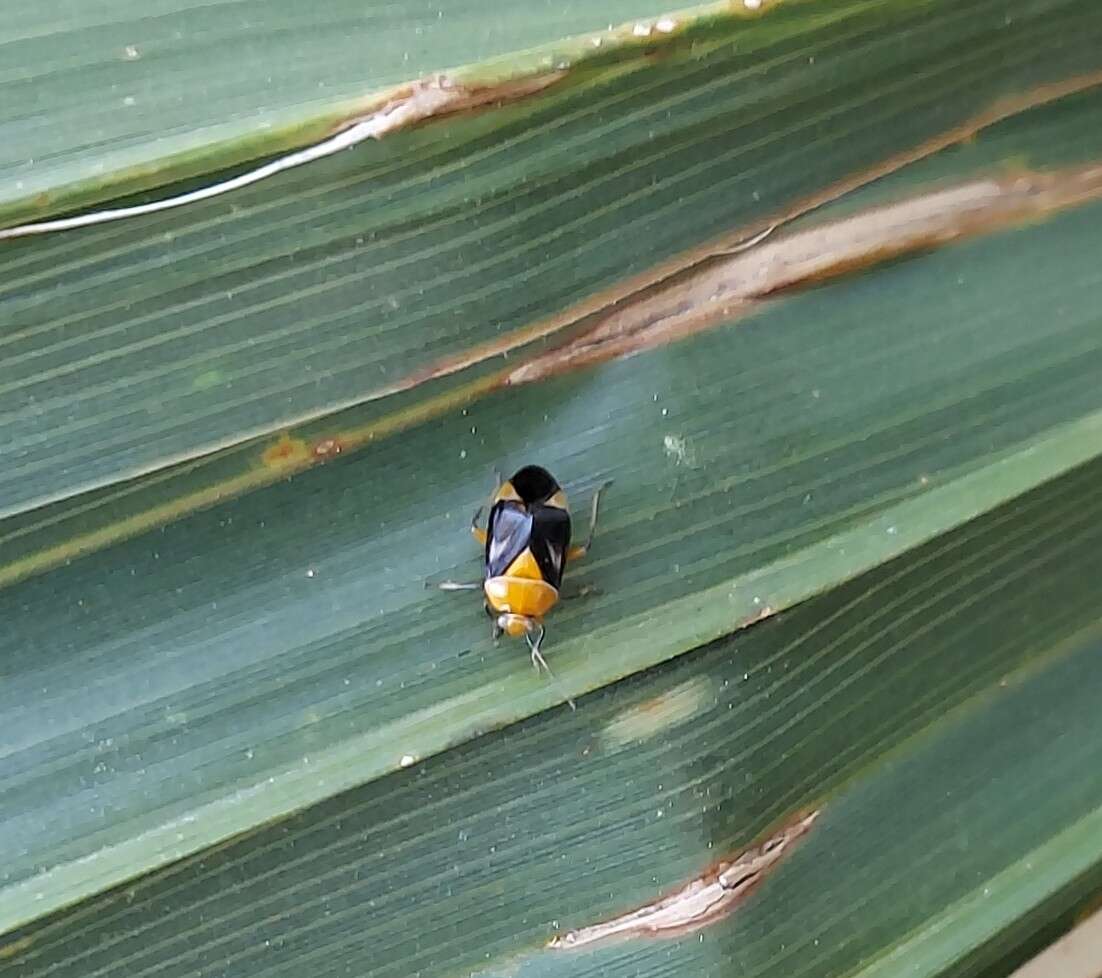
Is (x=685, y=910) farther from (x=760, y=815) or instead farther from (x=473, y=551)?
(x=473, y=551)

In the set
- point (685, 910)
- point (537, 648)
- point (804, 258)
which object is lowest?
point (685, 910)

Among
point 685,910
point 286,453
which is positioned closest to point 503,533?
point 286,453

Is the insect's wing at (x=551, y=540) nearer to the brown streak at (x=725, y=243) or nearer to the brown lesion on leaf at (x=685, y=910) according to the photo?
the brown streak at (x=725, y=243)

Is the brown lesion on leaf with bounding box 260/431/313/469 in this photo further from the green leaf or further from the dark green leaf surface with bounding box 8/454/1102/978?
the dark green leaf surface with bounding box 8/454/1102/978

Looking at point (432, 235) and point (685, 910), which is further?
point (685, 910)

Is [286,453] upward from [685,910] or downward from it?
upward

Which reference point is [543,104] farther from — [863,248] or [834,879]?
[834,879]

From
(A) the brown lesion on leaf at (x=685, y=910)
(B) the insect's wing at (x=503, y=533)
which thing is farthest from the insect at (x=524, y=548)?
(A) the brown lesion on leaf at (x=685, y=910)
